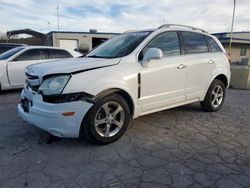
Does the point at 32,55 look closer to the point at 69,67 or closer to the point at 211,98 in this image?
the point at 69,67

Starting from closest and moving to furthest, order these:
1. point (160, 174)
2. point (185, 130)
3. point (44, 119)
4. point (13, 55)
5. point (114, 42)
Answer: point (160, 174)
point (44, 119)
point (185, 130)
point (114, 42)
point (13, 55)

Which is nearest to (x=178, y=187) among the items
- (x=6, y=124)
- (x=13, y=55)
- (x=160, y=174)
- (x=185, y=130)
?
(x=160, y=174)

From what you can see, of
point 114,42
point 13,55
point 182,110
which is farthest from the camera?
point 13,55

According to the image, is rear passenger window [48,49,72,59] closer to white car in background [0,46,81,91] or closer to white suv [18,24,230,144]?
white car in background [0,46,81,91]

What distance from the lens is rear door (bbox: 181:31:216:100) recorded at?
14.7 feet

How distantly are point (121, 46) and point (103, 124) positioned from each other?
4.87 feet

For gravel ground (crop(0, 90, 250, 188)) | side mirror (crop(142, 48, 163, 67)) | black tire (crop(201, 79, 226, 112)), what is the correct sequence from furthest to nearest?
black tire (crop(201, 79, 226, 112)) → side mirror (crop(142, 48, 163, 67)) → gravel ground (crop(0, 90, 250, 188))

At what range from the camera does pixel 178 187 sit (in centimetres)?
246

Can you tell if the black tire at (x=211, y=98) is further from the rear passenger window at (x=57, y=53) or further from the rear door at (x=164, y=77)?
the rear passenger window at (x=57, y=53)

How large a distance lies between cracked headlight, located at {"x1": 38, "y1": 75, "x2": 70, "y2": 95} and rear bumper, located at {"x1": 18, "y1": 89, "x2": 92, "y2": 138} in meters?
0.14

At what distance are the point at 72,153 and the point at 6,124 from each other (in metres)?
1.84

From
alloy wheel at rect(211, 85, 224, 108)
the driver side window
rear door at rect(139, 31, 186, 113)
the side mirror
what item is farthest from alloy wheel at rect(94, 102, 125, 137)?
alloy wheel at rect(211, 85, 224, 108)

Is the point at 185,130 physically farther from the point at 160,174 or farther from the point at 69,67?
the point at 69,67

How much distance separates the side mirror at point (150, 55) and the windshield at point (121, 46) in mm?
291
